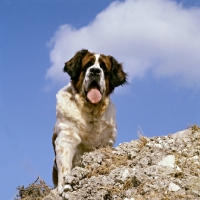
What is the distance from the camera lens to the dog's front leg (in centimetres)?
845

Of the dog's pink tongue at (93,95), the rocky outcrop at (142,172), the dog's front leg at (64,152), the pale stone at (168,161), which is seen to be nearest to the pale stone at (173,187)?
the rocky outcrop at (142,172)

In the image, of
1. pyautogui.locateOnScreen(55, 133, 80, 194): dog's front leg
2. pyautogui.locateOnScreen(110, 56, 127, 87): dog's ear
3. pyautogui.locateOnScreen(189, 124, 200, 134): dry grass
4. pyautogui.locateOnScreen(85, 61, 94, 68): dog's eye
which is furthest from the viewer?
pyautogui.locateOnScreen(110, 56, 127, 87): dog's ear

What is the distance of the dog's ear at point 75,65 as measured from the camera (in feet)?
30.2

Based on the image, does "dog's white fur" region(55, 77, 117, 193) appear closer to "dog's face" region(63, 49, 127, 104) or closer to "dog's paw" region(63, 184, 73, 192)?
"dog's face" region(63, 49, 127, 104)

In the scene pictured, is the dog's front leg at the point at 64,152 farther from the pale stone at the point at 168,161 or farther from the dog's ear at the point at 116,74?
the pale stone at the point at 168,161

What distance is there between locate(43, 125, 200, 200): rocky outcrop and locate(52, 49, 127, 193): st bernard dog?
2.74ft

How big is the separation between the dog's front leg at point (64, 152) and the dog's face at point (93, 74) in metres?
0.78

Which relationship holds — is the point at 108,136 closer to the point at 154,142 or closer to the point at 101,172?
the point at 154,142

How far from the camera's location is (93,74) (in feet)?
29.0

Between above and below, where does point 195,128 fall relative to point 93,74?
below

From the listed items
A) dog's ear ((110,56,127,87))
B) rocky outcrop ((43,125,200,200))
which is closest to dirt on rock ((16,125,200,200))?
rocky outcrop ((43,125,200,200))

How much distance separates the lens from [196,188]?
19.9 feet

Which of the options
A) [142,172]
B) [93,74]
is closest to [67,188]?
[142,172]

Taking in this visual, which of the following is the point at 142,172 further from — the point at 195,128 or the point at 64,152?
the point at 64,152
